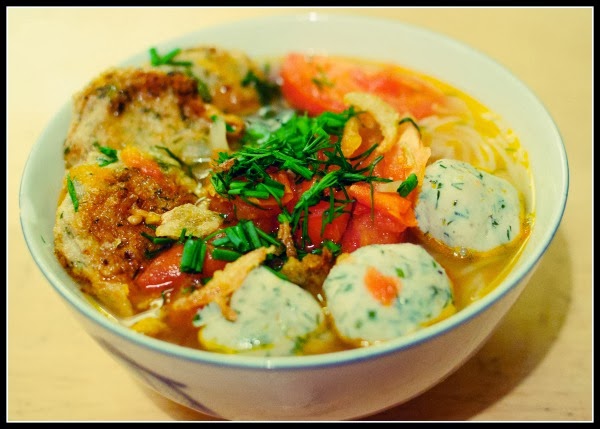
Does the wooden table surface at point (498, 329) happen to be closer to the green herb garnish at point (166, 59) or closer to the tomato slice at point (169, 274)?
the tomato slice at point (169, 274)

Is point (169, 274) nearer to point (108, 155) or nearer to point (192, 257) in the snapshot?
point (192, 257)

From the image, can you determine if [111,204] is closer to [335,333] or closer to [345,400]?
[335,333]

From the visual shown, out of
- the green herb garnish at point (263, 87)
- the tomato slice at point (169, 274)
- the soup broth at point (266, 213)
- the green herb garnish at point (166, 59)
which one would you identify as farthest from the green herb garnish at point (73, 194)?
the green herb garnish at point (263, 87)

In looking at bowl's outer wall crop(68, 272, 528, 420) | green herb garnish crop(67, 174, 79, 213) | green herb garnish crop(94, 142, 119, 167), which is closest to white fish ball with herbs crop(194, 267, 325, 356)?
bowl's outer wall crop(68, 272, 528, 420)

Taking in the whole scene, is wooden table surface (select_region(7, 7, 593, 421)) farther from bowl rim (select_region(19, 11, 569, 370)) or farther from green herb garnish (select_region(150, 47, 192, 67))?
green herb garnish (select_region(150, 47, 192, 67))

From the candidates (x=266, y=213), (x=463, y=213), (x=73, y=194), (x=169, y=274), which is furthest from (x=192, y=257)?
(x=463, y=213)
